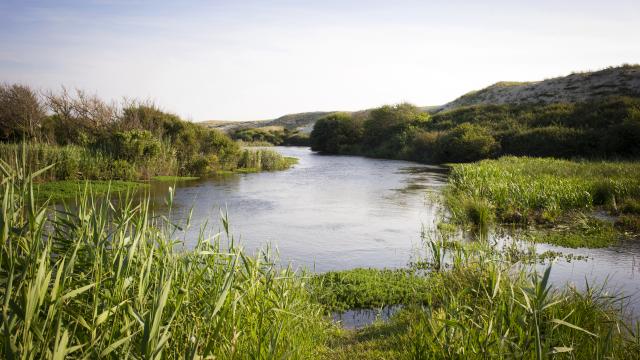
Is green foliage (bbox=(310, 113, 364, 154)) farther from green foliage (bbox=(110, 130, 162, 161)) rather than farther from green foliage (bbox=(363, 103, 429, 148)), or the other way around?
green foliage (bbox=(110, 130, 162, 161))

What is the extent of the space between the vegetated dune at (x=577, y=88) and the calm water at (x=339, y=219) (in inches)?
1134

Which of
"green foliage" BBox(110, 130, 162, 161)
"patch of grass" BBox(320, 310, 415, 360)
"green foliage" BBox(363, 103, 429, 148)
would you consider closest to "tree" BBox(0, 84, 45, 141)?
"green foliage" BBox(110, 130, 162, 161)

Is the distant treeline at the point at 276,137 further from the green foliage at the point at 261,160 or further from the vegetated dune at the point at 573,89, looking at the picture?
the green foliage at the point at 261,160

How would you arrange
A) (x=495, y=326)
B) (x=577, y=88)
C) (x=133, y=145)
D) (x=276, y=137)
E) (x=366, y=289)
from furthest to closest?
(x=276, y=137) < (x=577, y=88) < (x=133, y=145) < (x=366, y=289) < (x=495, y=326)

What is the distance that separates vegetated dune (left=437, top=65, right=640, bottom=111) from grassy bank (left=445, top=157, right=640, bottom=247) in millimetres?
32401

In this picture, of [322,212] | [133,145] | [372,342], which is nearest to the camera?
[372,342]

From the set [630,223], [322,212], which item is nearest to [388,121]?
[322,212]

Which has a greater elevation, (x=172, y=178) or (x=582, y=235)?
(x=172, y=178)

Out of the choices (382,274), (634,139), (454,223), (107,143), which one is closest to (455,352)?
(382,274)

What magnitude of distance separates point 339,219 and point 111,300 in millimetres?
11739

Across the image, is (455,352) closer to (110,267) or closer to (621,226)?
(110,267)

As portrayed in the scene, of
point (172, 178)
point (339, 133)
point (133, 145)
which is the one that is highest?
point (339, 133)

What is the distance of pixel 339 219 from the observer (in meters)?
14.9

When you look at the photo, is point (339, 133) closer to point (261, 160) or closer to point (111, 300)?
point (261, 160)
